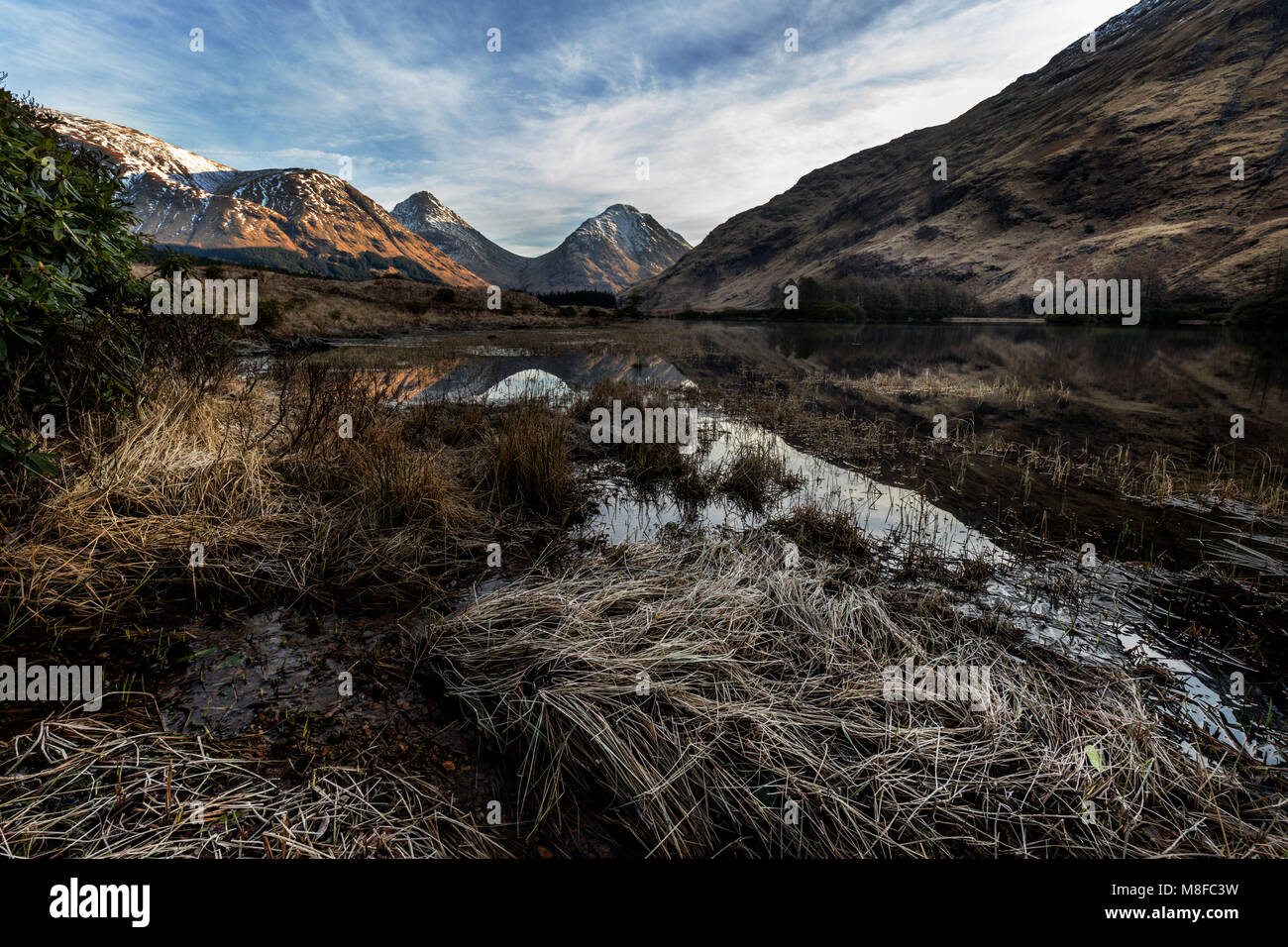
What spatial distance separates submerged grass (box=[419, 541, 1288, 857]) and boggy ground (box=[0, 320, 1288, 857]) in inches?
0.6

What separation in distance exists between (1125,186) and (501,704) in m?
181

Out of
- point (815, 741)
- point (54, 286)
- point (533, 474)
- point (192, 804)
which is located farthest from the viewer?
point (533, 474)

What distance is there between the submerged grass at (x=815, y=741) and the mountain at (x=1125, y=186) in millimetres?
108969

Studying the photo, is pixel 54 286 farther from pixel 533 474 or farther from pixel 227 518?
pixel 533 474

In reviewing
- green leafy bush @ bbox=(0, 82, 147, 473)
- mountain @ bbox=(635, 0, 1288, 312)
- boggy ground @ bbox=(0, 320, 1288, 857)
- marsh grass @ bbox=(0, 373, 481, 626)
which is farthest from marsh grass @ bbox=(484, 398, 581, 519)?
mountain @ bbox=(635, 0, 1288, 312)

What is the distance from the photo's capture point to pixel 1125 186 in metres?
119

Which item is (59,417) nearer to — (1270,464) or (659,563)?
Result: (659,563)

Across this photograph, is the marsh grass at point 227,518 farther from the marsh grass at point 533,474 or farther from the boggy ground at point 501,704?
the marsh grass at point 533,474

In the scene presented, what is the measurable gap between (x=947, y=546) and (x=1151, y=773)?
313cm

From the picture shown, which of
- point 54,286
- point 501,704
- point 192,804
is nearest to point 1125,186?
point 501,704

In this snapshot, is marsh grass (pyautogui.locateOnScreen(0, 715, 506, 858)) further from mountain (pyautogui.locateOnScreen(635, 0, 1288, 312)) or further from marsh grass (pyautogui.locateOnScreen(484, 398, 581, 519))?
mountain (pyautogui.locateOnScreen(635, 0, 1288, 312))

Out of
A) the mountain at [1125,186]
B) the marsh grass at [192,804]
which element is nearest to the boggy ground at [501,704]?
the marsh grass at [192,804]

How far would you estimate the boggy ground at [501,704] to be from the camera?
2068 mm
